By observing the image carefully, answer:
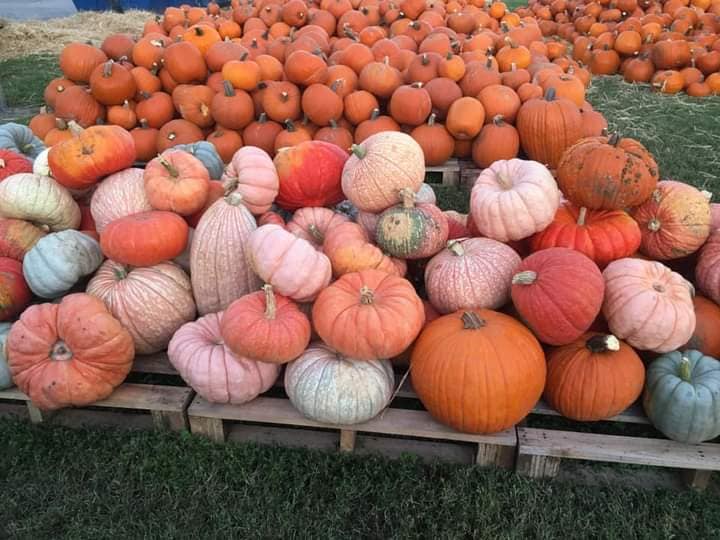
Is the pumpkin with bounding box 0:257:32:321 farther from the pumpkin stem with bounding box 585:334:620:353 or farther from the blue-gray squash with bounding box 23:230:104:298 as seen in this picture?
the pumpkin stem with bounding box 585:334:620:353

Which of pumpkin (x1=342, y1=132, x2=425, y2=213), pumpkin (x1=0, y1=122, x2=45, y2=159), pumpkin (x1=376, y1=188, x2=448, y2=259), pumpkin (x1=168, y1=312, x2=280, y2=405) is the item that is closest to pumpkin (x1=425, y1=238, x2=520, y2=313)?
pumpkin (x1=376, y1=188, x2=448, y2=259)

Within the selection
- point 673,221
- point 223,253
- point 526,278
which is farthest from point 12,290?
point 673,221

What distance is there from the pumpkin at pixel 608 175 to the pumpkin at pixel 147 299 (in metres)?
2.02

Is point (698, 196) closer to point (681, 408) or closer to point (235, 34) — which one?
point (681, 408)

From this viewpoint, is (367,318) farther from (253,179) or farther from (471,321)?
(253,179)

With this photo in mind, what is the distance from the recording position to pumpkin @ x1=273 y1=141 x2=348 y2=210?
9.57ft

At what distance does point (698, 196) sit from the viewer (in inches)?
109

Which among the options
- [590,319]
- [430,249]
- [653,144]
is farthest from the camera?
[653,144]

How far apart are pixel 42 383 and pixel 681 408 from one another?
278 cm

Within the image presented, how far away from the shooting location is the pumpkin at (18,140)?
3.97 m

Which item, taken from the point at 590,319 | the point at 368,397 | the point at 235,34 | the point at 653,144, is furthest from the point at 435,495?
the point at 235,34

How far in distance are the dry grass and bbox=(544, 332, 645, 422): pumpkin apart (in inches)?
493

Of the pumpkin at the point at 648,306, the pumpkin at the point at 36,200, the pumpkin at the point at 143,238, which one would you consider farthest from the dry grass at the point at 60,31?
the pumpkin at the point at 648,306

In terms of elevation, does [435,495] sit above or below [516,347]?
below
